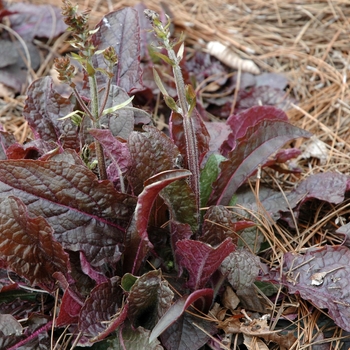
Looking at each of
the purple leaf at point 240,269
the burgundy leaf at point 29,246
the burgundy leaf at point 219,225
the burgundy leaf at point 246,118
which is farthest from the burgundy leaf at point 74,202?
the burgundy leaf at point 246,118

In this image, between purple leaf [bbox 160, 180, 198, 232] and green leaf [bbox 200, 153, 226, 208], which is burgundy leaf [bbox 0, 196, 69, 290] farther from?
green leaf [bbox 200, 153, 226, 208]

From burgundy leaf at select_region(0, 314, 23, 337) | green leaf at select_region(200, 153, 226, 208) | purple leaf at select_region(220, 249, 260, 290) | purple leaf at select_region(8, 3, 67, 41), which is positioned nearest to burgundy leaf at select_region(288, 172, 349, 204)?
green leaf at select_region(200, 153, 226, 208)

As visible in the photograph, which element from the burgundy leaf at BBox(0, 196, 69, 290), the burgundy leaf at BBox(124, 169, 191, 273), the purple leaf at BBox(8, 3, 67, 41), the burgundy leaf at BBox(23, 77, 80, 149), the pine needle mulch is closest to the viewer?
the burgundy leaf at BBox(124, 169, 191, 273)

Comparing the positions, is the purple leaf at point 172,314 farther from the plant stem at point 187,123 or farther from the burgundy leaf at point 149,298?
the plant stem at point 187,123

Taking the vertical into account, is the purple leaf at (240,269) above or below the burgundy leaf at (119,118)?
below

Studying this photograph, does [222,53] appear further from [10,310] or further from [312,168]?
[10,310]

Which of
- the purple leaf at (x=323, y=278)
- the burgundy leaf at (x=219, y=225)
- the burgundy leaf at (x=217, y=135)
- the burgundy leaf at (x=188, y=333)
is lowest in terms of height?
the burgundy leaf at (x=188, y=333)

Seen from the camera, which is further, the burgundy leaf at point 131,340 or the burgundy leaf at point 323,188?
the burgundy leaf at point 323,188
